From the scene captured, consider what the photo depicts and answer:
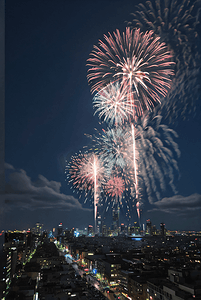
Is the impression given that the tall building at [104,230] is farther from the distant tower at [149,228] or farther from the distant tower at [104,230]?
the distant tower at [149,228]

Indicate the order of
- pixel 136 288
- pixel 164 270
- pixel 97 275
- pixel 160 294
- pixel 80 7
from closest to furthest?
pixel 80 7 → pixel 160 294 → pixel 136 288 → pixel 164 270 → pixel 97 275

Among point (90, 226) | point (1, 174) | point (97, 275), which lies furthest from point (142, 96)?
point (90, 226)

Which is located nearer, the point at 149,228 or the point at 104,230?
the point at 104,230

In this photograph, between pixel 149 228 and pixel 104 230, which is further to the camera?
pixel 149 228

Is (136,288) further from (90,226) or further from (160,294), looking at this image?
(90,226)

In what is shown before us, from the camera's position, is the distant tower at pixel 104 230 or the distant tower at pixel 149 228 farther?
the distant tower at pixel 149 228

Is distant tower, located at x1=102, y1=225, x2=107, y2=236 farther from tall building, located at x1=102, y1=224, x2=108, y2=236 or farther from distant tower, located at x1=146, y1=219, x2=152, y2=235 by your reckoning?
distant tower, located at x1=146, y1=219, x2=152, y2=235

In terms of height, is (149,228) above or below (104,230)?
below

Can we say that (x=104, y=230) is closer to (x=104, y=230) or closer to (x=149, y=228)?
(x=104, y=230)

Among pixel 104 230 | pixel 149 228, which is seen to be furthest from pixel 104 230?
pixel 149 228

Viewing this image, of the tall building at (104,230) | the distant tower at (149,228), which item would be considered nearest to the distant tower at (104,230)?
the tall building at (104,230)

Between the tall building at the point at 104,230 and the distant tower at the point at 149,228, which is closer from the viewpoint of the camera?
the tall building at the point at 104,230
